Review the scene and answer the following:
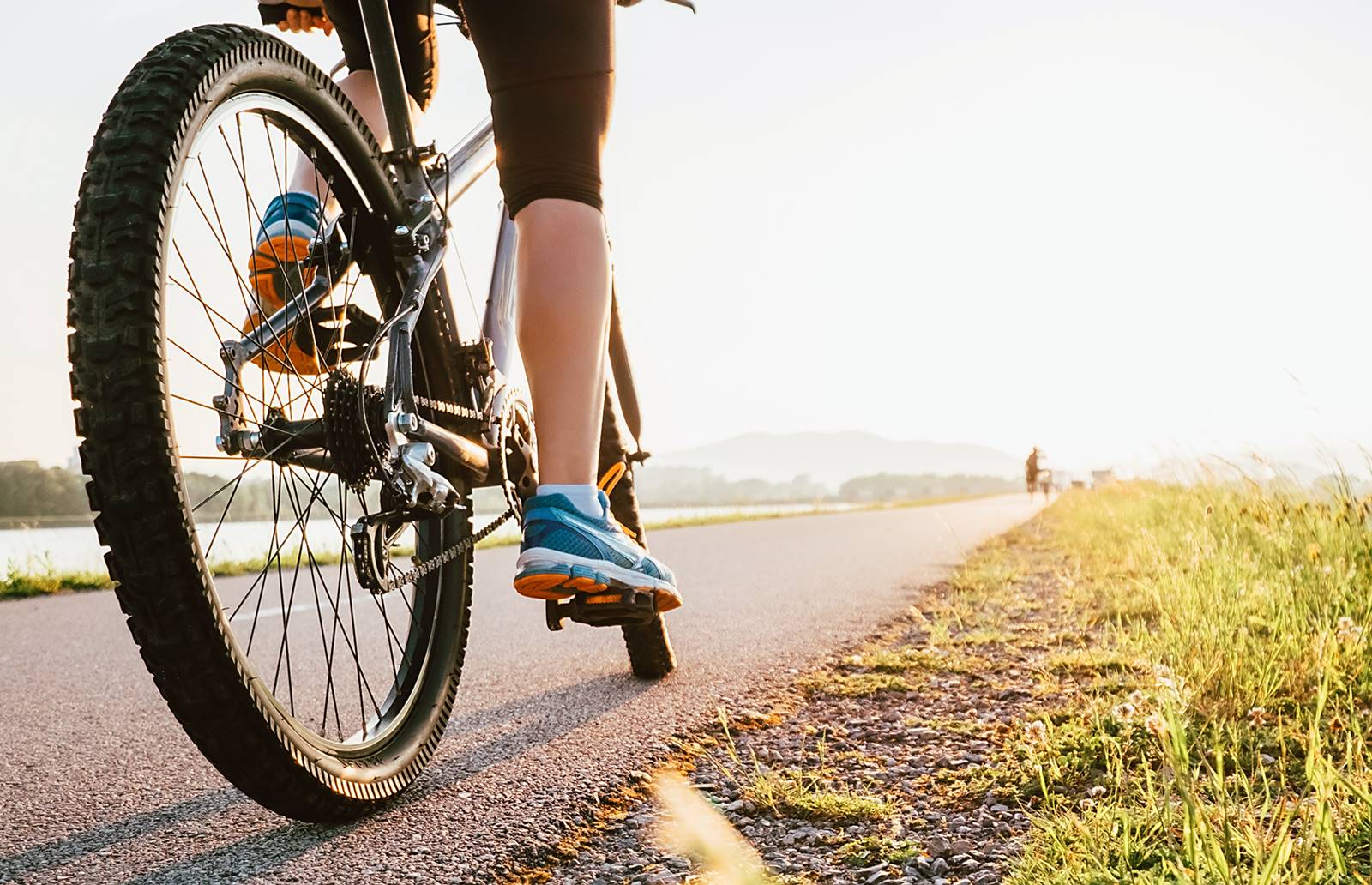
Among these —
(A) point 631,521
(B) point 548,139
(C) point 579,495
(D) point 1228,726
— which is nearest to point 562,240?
(B) point 548,139

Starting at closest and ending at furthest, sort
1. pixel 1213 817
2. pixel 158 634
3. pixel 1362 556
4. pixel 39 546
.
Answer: pixel 158 634 → pixel 1213 817 → pixel 1362 556 → pixel 39 546

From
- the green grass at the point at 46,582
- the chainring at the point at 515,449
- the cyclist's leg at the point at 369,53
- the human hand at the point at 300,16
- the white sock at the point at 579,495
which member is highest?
the human hand at the point at 300,16

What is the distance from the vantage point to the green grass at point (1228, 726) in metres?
1.23

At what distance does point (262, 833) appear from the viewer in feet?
5.18

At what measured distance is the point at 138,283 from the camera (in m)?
1.25

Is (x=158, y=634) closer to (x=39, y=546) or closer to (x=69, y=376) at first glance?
(x=69, y=376)

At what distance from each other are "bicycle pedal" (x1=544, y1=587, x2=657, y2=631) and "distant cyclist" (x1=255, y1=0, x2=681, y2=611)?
2cm

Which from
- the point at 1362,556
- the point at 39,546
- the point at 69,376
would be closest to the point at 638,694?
the point at 69,376

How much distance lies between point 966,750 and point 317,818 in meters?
1.16

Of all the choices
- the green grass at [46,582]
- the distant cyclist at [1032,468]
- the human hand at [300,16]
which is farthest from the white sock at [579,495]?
the distant cyclist at [1032,468]

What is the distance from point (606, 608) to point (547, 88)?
957 millimetres

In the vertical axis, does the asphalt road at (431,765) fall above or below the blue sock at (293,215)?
below

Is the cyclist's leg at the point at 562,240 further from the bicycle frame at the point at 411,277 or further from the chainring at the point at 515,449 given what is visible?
the chainring at the point at 515,449

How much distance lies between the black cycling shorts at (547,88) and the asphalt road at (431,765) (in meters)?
1.07
